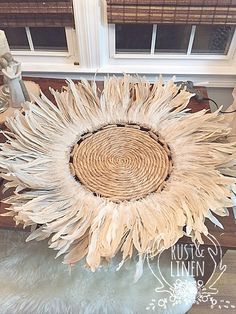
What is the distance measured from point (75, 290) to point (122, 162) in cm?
34

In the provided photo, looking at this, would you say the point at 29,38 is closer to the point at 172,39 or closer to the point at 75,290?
the point at 172,39

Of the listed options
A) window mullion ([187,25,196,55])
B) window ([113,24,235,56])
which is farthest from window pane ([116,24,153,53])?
window mullion ([187,25,196,55])

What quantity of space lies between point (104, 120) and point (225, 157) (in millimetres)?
320

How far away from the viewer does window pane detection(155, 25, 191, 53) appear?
1.14 m

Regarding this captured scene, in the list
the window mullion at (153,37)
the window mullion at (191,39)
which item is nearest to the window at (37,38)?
the window mullion at (153,37)

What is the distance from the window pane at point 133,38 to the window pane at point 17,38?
349 mm

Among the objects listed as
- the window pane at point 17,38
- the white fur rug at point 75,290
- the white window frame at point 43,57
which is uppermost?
the window pane at point 17,38

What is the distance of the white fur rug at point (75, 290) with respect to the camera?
757mm

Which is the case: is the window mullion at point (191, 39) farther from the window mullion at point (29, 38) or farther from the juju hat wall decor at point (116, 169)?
the window mullion at point (29, 38)

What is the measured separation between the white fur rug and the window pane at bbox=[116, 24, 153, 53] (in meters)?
0.79

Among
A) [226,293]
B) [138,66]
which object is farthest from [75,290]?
[138,66]

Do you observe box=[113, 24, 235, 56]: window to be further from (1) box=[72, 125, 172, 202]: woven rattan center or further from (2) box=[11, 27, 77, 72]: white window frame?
(1) box=[72, 125, 172, 202]: woven rattan center

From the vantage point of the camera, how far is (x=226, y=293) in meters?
1.17

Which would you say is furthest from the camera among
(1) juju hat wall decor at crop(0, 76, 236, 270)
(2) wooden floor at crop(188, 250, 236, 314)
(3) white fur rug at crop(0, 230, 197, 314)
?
(2) wooden floor at crop(188, 250, 236, 314)
